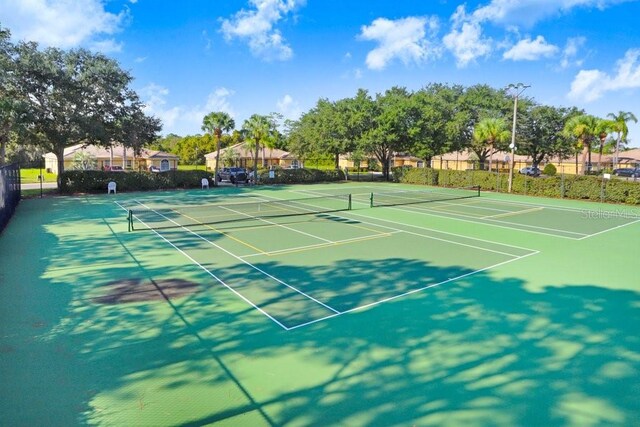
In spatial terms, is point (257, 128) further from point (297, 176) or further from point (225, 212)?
point (225, 212)

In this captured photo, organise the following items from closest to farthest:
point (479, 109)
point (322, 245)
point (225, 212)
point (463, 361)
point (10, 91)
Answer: point (463, 361) → point (322, 245) → point (225, 212) → point (10, 91) → point (479, 109)

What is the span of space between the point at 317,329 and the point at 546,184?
29.3 meters

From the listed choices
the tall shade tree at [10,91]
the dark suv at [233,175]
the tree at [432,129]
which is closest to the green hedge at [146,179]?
the dark suv at [233,175]

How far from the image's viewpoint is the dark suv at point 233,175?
40.2 m

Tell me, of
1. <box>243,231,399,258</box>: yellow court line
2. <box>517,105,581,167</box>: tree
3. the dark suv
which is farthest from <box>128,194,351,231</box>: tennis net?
<box>517,105,581,167</box>: tree

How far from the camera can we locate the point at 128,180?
32.5m

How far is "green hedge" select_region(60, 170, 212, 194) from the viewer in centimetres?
2989

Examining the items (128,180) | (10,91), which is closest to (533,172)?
(128,180)

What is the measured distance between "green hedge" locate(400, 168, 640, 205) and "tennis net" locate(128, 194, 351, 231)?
15.2 meters

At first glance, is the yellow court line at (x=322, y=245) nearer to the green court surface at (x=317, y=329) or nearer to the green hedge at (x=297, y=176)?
the green court surface at (x=317, y=329)

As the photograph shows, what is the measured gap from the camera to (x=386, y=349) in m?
6.52

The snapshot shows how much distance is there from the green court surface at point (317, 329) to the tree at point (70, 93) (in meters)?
16.2

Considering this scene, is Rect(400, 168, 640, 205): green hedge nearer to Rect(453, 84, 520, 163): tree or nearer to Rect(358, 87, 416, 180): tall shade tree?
Rect(358, 87, 416, 180): tall shade tree

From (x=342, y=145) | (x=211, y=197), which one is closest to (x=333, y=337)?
(x=211, y=197)
